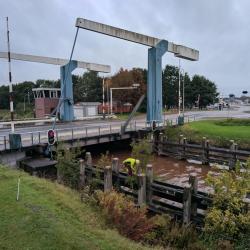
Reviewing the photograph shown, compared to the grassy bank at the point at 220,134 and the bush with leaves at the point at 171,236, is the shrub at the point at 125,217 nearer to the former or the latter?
the bush with leaves at the point at 171,236

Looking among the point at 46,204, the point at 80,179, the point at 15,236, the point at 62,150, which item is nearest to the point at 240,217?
the point at 46,204

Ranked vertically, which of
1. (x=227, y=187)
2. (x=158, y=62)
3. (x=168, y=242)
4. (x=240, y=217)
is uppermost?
(x=158, y=62)

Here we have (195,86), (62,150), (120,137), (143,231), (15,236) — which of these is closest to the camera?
(15,236)

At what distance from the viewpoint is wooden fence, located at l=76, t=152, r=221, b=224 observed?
10727 mm

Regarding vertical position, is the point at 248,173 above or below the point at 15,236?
above

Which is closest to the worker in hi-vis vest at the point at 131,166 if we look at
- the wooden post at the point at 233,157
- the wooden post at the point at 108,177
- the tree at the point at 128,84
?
the wooden post at the point at 108,177

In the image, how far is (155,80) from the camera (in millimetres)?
29250

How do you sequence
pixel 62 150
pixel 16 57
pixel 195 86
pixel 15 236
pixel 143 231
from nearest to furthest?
pixel 15 236 → pixel 143 231 → pixel 62 150 → pixel 16 57 → pixel 195 86

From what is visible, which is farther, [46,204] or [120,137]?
[120,137]

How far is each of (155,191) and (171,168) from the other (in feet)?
31.7

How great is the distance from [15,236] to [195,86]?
90.2 metres

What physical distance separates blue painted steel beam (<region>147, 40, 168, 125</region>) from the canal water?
3.96 meters

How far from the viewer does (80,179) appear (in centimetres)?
1414

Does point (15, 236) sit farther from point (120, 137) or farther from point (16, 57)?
point (16, 57)
